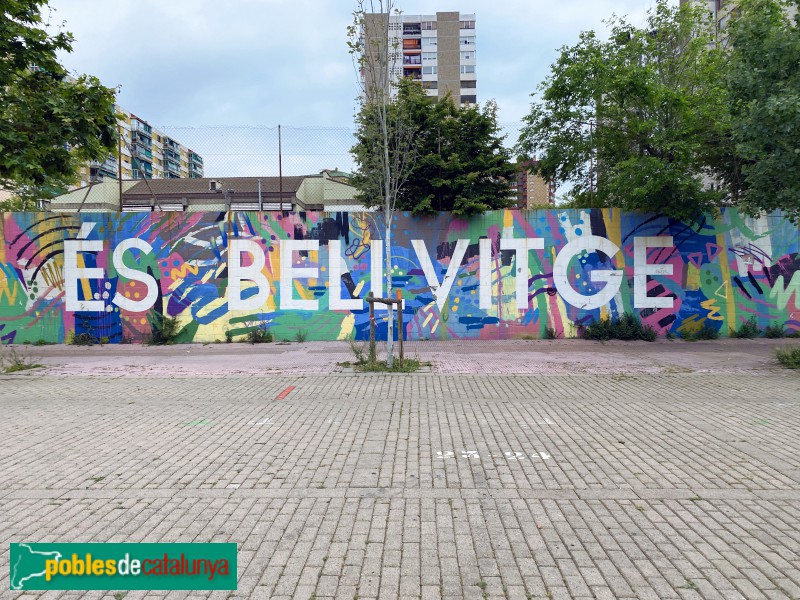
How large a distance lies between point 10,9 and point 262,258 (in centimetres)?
688

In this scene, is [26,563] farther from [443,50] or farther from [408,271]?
[443,50]

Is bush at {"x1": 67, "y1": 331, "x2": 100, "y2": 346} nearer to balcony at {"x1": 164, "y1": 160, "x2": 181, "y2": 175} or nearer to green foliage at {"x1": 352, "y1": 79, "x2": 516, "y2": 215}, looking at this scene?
balcony at {"x1": 164, "y1": 160, "x2": 181, "y2": 175}

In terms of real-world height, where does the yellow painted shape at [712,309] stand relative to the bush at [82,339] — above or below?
above

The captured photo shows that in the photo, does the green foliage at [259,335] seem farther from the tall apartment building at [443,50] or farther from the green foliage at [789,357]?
the tall apartment building at [443,50]

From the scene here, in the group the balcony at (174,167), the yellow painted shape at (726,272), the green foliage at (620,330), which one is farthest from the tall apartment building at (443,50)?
the green foliage at (620,330)

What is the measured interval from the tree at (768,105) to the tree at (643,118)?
1.54 meters

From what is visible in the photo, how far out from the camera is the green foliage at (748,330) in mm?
13859

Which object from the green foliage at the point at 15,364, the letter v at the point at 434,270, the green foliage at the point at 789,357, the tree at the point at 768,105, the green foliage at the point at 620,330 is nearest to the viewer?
the tree at the point at 768,105

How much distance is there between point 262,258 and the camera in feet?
46.2

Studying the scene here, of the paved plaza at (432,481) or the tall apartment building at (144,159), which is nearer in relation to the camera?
the paved plaza at (432,481)

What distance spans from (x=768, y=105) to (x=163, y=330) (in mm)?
13520

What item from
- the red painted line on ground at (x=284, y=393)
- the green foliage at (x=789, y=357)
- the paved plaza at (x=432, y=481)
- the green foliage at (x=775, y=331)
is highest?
the green foliage at (x=775, y=331)

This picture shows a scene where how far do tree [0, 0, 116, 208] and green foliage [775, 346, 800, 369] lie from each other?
13001 millimetres

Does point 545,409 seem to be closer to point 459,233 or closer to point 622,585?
point 622,585
